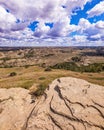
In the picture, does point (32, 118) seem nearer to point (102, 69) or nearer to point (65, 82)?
point (65, 82)

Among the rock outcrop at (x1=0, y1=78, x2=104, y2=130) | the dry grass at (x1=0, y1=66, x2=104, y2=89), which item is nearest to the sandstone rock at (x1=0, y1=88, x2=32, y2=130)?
the rock outcrop at (x1=0, y1=78, x2=104, y2=130)

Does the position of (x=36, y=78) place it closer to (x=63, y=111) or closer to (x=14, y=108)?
(x=14, y=108)

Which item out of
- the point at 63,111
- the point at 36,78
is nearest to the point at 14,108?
the point at 63,111

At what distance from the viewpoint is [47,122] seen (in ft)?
46.6

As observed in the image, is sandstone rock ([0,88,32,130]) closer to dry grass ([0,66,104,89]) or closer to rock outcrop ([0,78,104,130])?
rock outcrop ([0,78,104,130])

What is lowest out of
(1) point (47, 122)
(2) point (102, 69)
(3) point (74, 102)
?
(2) point (102, 69)

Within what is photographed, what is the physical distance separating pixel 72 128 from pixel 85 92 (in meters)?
Answer: 3.61

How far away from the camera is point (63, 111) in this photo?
14359mm

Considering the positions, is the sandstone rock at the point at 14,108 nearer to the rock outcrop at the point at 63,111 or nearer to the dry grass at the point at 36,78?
the rock outcrop at the point at 63,111

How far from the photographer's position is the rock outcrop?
44.1 feet

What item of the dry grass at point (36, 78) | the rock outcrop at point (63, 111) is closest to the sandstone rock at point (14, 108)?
the rock outcrop at point (63, 111)

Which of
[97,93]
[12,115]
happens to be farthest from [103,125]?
[12,115]

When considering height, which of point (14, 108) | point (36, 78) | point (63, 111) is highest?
point (63, 111)

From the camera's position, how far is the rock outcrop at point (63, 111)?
1344 centimetres
